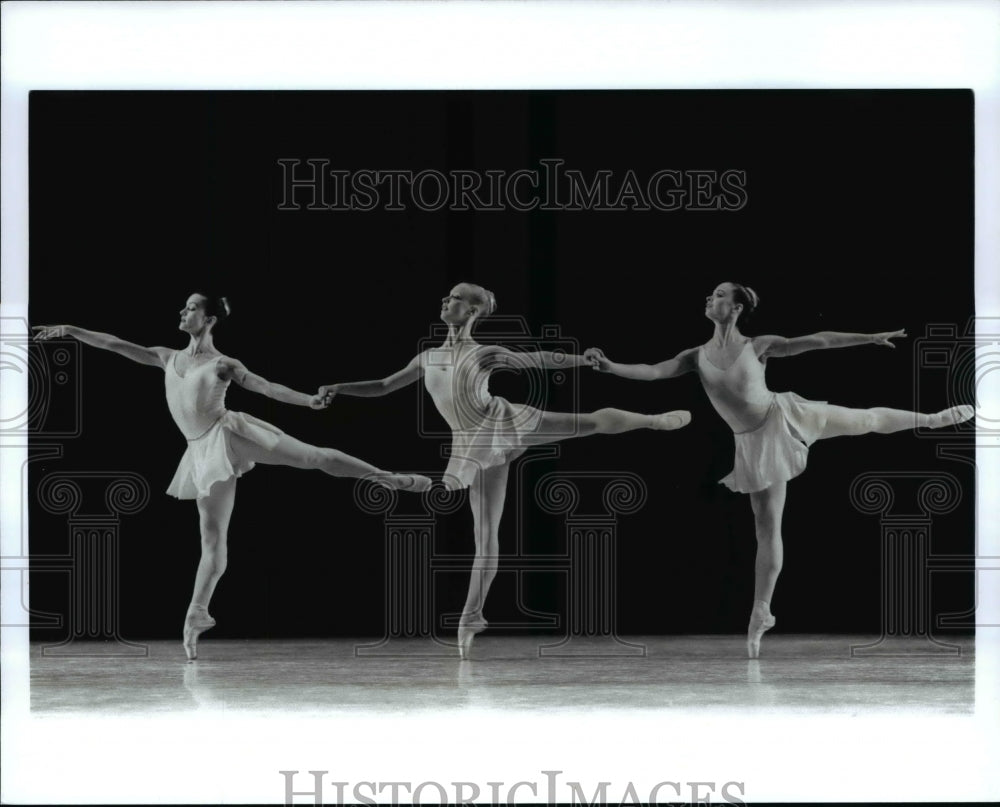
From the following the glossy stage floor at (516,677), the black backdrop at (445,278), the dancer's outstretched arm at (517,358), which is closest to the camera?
the glossy stage floor at (516,677)

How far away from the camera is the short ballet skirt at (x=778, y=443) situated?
6.98m

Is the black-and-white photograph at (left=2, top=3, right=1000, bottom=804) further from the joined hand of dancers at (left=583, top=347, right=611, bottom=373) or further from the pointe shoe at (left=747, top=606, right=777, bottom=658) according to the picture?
the joined hand of dancers at (left=583, top=347, right=611, bottom=373)

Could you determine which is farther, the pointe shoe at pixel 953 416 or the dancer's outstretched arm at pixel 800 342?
the pointe shoe at pixel 953 416

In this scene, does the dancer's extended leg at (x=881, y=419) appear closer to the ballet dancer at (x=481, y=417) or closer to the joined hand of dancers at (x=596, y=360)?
the ballet dancer at (x=481, y=417)

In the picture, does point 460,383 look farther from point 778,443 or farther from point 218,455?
point 778,443

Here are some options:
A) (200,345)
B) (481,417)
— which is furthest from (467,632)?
(200,345)

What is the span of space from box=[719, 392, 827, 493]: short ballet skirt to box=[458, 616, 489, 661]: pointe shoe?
122 cm

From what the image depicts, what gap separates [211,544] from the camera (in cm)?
689

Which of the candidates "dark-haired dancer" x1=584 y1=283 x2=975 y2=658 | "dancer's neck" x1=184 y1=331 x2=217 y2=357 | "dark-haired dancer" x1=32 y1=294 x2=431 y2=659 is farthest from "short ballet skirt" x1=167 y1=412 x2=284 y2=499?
"dark-haired dancer" x1=584 y1=283 x2=975 y2=658

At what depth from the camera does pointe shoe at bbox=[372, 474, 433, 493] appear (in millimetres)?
6777

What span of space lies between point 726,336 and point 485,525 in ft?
4.22

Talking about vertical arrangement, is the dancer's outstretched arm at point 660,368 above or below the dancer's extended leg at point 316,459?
above

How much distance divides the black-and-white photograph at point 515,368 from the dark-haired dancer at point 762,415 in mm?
16

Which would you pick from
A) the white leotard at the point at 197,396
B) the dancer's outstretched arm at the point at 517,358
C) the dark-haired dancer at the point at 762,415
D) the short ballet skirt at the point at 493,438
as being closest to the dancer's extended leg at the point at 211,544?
the white leotard at the point at 197,396
